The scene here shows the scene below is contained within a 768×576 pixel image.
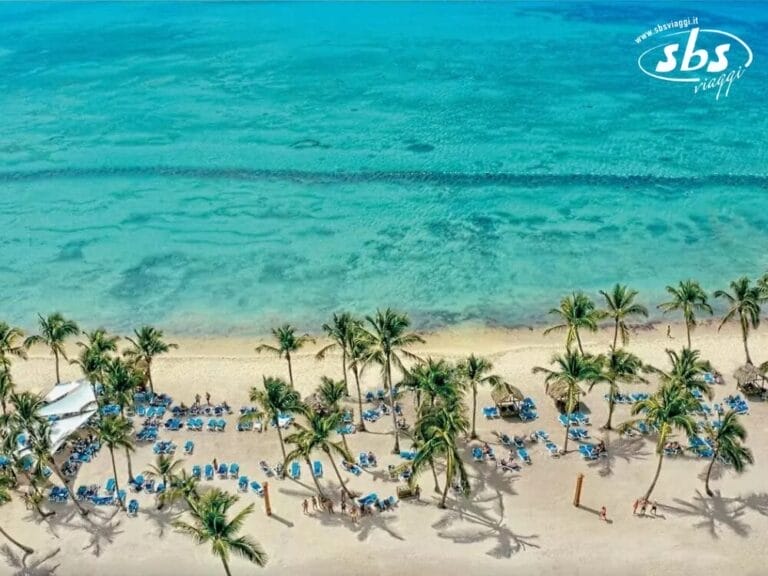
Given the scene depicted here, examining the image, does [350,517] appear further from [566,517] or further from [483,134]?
[483,134]

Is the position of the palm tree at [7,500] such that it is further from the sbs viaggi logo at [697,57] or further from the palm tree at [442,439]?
the sbs viaggi logo at [697,57]

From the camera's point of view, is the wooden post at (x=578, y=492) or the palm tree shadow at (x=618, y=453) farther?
the palm tree shadow at (x=618, y=453)

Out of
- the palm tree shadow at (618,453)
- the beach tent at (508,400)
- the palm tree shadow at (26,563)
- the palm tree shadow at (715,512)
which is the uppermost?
the beach tent at (508,400)

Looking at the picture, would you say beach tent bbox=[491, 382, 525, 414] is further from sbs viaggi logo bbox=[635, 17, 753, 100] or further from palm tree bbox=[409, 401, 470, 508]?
sbs viaggi logo bbox=[635, 17, 753, 100]

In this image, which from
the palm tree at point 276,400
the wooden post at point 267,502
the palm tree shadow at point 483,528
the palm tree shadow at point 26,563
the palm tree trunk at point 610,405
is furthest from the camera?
the palm tree trunk at point 610,405

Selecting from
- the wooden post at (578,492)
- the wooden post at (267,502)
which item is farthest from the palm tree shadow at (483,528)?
the wooden post at (267,502)

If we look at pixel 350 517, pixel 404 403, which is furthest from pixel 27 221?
pixel 350 517

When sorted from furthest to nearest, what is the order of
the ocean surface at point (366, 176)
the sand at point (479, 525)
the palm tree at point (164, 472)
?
the ocean surface at point (366, 176) < the palm tree at point (164, 472) < the sand at point (479, 525)

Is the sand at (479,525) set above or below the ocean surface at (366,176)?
below
